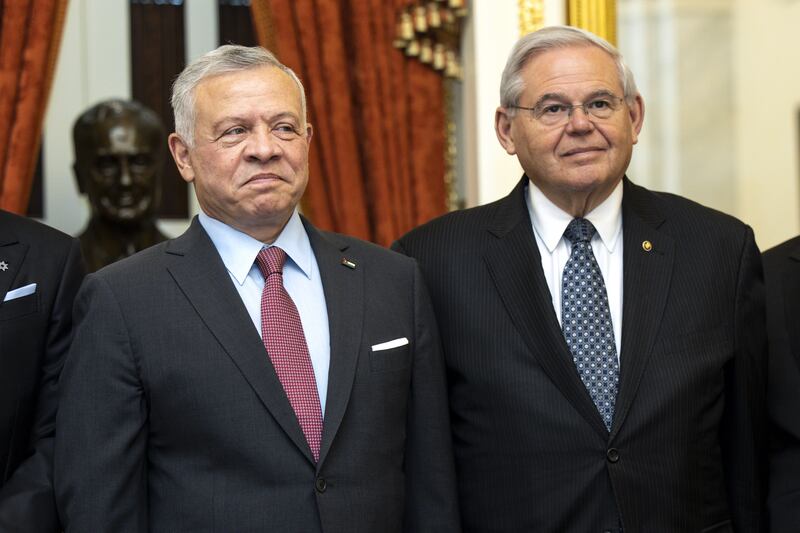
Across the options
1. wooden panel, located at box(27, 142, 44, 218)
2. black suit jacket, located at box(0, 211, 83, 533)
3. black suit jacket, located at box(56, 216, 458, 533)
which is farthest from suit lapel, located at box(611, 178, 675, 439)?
wooden panel, located at box(27, 142, 44, 218)

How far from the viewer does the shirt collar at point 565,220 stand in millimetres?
2926

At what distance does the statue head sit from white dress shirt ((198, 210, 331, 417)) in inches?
66.1

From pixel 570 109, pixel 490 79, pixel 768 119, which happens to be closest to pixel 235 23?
pixel 490 79

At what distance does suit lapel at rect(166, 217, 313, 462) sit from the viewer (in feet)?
8.04

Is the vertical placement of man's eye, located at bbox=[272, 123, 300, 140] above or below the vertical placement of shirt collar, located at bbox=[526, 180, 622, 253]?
above

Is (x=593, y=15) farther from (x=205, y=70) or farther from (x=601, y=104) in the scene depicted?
(x=205, y=70)

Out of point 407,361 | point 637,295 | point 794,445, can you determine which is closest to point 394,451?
point 407,361

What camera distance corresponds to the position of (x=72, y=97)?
16.8ft

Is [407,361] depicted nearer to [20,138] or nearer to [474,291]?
[474,291]

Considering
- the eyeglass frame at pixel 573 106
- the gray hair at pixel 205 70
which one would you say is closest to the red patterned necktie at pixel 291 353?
the gray hair at pixel 205 70

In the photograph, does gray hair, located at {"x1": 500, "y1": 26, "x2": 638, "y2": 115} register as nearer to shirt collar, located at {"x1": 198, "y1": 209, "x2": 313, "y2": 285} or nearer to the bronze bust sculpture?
shirt collar, located at {"x1": 198, "y1": 209, "x2": 313, "y2": 285}

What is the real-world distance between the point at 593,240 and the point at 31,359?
4.60 feet

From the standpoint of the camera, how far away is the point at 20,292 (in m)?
2.76

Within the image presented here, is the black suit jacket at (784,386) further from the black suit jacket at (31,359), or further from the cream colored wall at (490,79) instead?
the black suit jacket at (31,359)
